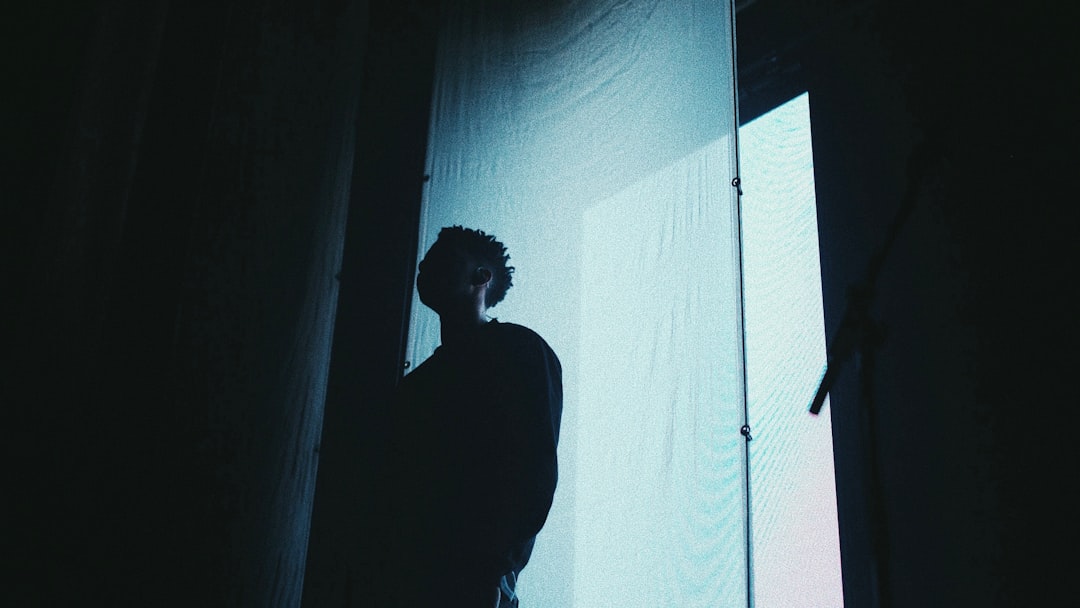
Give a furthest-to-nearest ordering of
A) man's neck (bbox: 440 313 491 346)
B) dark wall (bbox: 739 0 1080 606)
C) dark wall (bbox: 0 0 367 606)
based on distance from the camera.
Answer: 1. man's neck (bbox: 440 313 491 346)
2. dark wall (bbox: 0 0 367 606)
3. dark wall (bbox: 739 0 1080 606)

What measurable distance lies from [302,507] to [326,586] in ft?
0.72

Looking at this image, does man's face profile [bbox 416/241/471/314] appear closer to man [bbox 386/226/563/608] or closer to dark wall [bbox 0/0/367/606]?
man [bbox 386/226/563/608]

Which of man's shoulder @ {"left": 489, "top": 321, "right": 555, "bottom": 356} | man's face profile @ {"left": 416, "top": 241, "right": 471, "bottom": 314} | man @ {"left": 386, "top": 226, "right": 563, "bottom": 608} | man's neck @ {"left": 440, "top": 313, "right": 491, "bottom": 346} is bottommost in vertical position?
man @ {"left": 386, "top": 226, "right": 563, "bottom": 608}

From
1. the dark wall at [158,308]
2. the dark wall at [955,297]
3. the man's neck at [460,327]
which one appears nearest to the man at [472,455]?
the man's neck at [460,327]

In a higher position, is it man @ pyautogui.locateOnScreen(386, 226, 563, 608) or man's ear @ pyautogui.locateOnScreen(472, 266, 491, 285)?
man's ear @ pyautogui.locateOnScreen(472, 266, 491, 285)

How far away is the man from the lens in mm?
1222

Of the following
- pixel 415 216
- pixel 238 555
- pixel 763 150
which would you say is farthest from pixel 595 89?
pixel 238 555

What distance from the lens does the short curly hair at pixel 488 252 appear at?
1613mm

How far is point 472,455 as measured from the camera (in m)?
1.36

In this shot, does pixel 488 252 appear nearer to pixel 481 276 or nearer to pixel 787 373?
pixel 481 276

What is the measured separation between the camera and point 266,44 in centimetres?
177

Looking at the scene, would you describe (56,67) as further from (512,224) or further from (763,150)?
(763,150)


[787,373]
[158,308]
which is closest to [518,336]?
[787,373]

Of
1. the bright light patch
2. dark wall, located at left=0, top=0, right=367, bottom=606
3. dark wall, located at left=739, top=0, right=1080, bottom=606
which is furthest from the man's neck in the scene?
dark wall, located at left=739, top=0, right=1080, bottom=606
